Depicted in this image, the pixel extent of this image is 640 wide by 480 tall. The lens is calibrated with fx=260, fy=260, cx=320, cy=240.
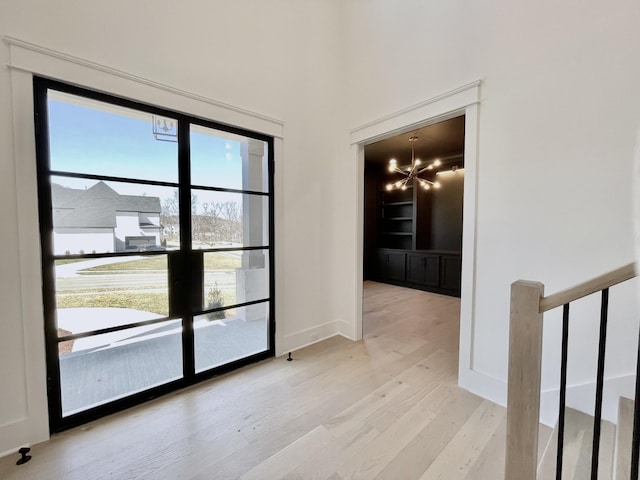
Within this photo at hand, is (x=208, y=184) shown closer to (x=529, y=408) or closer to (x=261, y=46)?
(x=261, y=46)

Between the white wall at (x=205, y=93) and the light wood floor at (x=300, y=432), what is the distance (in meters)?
0.40

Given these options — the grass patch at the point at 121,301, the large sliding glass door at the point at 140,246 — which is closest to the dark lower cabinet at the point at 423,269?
the large sliding glass door at the point at 140,246

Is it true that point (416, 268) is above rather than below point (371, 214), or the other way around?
below

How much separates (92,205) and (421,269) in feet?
18.2

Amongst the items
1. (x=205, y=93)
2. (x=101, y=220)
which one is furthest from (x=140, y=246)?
(x=205, y=93)

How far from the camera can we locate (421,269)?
18.9 ft

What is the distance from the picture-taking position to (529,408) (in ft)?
3.34

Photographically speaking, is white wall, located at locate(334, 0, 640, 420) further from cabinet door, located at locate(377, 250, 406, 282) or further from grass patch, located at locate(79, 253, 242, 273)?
cabinet door, located at locate(377, 250, 406, 282)

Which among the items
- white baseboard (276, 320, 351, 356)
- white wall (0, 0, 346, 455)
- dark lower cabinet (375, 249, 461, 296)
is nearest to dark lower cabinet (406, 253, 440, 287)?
dark lower cabinet (375, 249, 461, 296)

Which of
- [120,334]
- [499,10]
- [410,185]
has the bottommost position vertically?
[120,334]

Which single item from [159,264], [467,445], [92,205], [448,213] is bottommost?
[467,445]

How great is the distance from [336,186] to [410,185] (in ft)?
11.8

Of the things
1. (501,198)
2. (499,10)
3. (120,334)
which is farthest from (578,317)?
(120,334)

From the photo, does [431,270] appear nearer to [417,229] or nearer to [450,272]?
[450,272]
